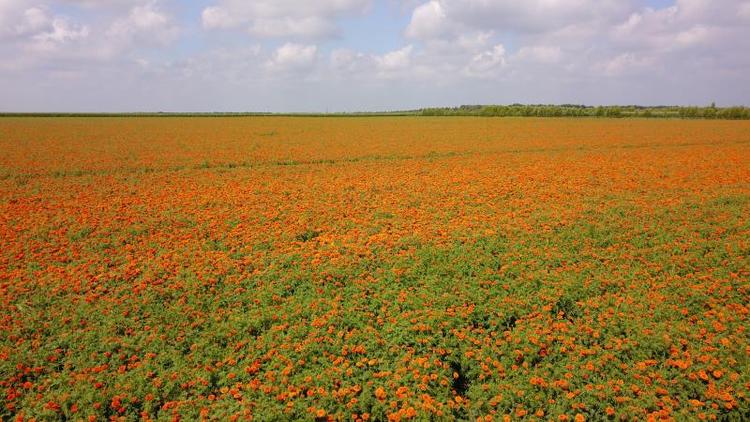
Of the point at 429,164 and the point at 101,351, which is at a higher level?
the point at 429,164

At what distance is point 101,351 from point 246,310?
219 centimetres

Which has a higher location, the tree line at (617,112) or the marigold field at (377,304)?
the tree line at (617,112)

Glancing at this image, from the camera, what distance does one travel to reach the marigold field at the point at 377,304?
568 centimetres

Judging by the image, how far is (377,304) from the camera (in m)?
7.88

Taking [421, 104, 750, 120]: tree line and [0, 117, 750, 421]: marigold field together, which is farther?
[421, 104, 750, 120]: tree line

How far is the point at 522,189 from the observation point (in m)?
16.4

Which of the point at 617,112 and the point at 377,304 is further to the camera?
the point at 617,112

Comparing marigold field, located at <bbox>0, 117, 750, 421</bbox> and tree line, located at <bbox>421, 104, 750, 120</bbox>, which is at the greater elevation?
tree line, located at <bbox>421, 104, 750, 120</bbox>

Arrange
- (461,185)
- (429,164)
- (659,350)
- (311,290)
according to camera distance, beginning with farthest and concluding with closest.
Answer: (429,164) < (461,185) < (311,290) < (659,350)

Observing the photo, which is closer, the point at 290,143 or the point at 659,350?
the point at 659,350

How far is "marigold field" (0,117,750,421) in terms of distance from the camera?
18.6 ft

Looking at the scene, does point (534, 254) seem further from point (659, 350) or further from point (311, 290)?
point (311, 290)

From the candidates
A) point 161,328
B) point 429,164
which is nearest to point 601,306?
point 161,328

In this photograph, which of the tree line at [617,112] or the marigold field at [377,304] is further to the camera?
the tree line at [617,112]
